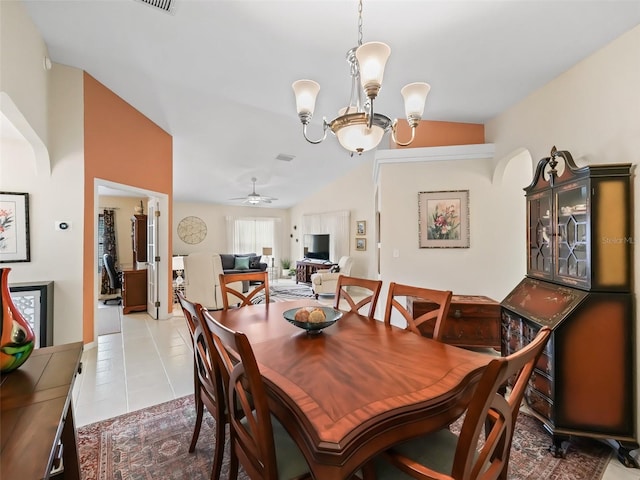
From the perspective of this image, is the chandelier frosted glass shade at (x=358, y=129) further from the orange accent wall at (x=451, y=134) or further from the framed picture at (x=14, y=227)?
the framed picture at (x=14, y=227)

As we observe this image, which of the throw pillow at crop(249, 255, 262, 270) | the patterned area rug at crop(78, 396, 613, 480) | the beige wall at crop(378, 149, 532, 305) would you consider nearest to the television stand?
the throw pillow at crop(249, 255, 262, 270)

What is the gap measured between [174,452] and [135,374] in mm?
1357

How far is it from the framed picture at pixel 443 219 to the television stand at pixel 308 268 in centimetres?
407

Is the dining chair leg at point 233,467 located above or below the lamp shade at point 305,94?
below

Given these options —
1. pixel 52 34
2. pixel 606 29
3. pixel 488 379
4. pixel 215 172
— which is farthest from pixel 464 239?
pixel 215 172

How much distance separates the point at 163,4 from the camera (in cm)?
212

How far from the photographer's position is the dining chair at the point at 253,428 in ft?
3.15

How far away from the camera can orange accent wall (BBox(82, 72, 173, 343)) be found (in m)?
3.38

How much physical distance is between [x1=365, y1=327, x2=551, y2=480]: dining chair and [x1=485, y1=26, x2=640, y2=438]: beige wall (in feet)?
4.59

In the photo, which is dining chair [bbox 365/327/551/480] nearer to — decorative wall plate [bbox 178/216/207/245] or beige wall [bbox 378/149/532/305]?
beige wall [bbox 378/149/532/305]

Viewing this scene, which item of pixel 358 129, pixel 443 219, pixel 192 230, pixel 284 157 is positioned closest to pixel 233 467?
pixel 358 129

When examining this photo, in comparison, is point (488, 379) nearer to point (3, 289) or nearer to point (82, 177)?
point (3, 289)

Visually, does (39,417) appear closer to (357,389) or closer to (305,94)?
(357,389)

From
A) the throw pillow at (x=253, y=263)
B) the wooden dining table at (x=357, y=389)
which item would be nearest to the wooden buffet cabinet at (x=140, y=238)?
the throw pillow at (x=253, y=263)
